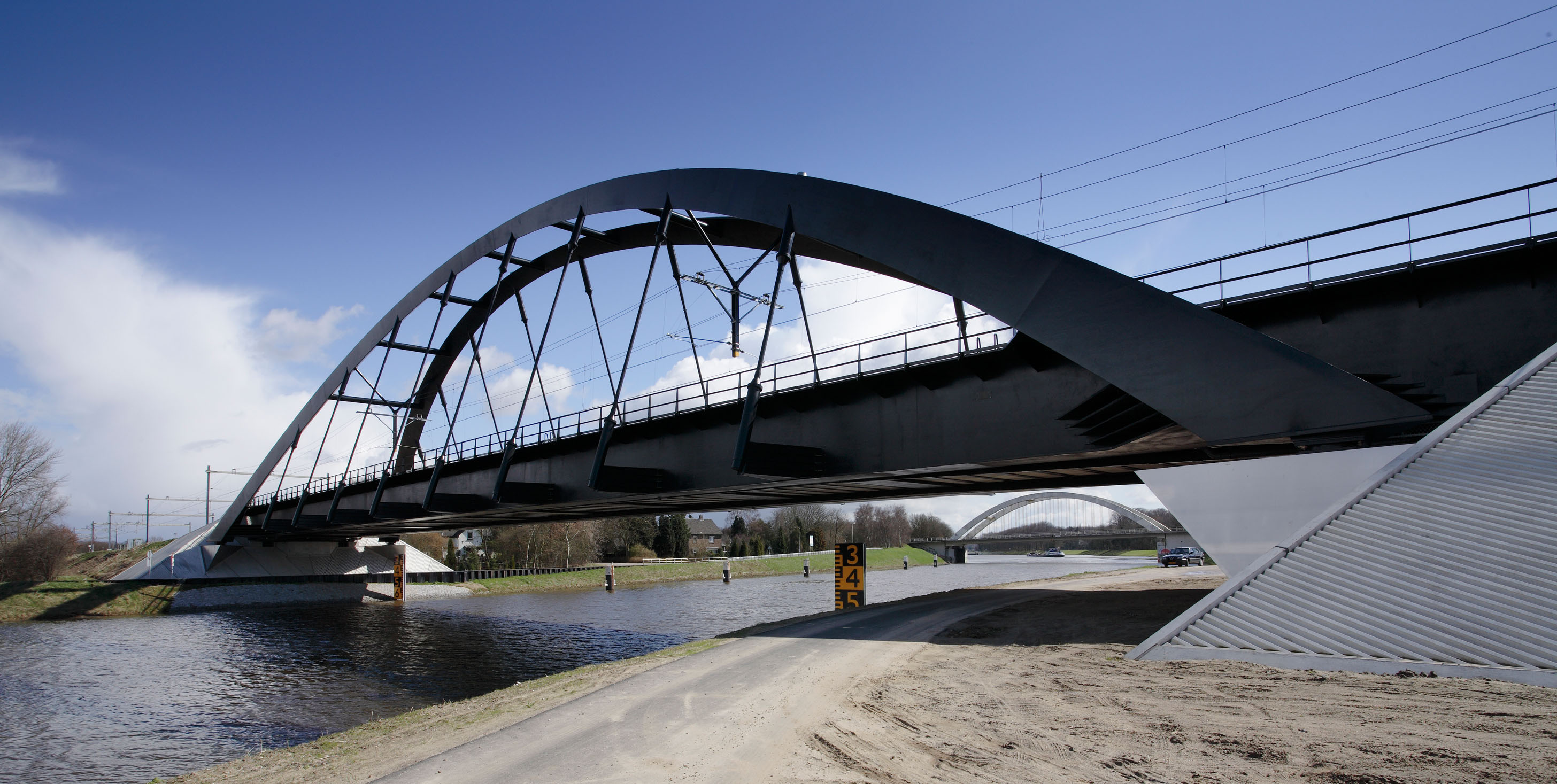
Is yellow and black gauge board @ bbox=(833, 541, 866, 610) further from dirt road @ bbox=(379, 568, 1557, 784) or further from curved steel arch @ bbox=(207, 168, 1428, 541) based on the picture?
dirt road @ bbox=(379, 568, 1557, 784)

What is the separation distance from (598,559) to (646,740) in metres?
82.8

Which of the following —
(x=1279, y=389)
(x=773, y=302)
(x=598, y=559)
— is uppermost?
(x=773, y=302)

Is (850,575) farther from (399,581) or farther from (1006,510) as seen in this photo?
(1006,510)

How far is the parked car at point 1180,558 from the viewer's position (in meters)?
56.0

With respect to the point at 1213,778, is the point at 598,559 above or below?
below

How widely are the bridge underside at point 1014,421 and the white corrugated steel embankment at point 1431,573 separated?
105cm

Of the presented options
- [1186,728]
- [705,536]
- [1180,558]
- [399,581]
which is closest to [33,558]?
[399,581]

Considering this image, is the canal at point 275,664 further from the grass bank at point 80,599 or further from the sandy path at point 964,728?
the sandy path at point 964,728

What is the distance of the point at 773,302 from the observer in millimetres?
21391

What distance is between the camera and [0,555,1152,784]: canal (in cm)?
1678

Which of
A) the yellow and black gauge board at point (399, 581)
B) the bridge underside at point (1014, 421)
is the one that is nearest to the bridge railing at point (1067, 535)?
the yellow and black gauge board at point (399, 581)

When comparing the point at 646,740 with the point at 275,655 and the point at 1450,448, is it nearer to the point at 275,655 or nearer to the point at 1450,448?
the point at 1450,448

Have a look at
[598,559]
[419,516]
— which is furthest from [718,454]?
[598,559]

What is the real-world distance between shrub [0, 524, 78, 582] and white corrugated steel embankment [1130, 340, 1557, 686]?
6753 centimetres
